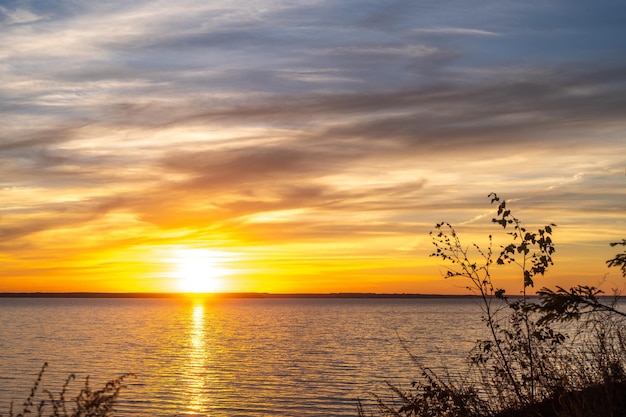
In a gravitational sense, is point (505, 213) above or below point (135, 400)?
above

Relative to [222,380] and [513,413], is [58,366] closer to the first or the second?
[222,380]

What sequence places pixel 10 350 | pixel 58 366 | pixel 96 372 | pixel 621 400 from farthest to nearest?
pixel 10 350 < pixel 58 366 < pixel 96 372 < pixel 621 400

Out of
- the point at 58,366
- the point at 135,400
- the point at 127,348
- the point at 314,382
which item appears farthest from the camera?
the point at 127,348

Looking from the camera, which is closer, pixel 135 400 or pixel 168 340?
pixel 135 400

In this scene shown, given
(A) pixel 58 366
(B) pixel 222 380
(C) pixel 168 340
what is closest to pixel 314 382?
(B) pixel 222 380

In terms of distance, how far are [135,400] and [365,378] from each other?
54.5 feet

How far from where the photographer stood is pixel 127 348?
260 feet

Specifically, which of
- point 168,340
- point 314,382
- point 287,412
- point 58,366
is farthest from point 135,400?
point 168,340

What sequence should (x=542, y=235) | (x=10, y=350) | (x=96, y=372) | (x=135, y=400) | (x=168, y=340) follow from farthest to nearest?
(x=168, y=340)
(x=10, y=350)
(x=96, y=372)
(x=135, y=400)
(x=542, y=235)

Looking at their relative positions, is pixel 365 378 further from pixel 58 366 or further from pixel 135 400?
pixel 58 366

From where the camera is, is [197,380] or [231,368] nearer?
[197,380]

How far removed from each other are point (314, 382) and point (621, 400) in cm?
3884

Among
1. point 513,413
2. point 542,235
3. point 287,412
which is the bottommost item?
point 287,412

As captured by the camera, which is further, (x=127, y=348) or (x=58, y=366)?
(x=127, y=348)
